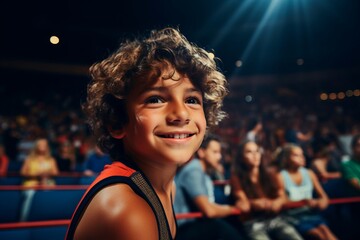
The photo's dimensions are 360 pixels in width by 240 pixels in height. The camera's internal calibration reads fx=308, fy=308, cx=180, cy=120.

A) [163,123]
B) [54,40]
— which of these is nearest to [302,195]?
[163,123]

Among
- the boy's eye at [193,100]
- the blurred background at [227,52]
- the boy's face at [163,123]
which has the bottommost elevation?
the boy's face at [163,123]

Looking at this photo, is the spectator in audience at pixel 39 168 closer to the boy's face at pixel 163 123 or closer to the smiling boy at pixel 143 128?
the smiling boy at pixel 143 128

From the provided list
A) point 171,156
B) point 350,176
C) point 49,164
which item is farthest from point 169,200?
point 49,164

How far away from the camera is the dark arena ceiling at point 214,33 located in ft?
24.5

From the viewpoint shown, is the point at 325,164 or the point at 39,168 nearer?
the point at 39,168

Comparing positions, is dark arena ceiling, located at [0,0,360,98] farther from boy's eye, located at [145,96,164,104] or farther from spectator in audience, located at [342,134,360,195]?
boy's eye, located at [145,96,164,104]

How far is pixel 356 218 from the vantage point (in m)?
3.04

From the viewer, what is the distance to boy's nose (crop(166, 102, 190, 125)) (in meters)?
0.80

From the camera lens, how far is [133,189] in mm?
696

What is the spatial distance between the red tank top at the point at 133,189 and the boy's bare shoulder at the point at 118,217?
0.01 metres

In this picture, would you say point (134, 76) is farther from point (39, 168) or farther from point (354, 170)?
point (39, 168)

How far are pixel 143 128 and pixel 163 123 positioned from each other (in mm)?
53

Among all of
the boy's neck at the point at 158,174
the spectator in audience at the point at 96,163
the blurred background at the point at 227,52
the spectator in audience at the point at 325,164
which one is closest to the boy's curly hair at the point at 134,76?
the boy's neck at the point at 158,174

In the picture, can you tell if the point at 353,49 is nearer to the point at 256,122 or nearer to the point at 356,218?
the point at 256,122
